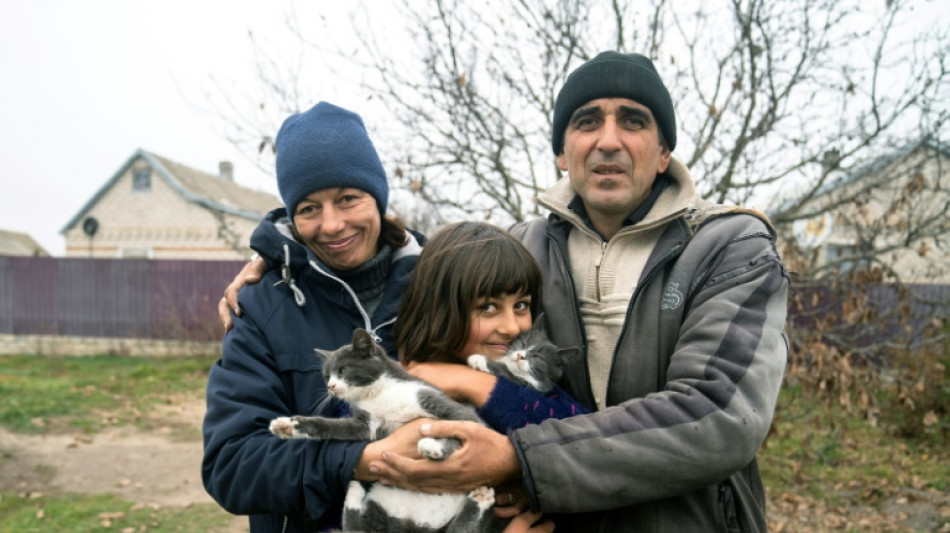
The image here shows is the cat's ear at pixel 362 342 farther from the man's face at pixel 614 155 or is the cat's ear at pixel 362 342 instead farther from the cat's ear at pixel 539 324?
the man's face at pixel 614 155

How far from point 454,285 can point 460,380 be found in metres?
0.40

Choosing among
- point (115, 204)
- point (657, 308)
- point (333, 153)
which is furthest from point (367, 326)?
point (115, 204)

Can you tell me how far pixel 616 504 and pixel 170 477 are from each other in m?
8.47

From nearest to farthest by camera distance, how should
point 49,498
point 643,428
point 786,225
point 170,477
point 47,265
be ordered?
point 643,428, point 786,225, point 49,498, point 170,477, point 47,265

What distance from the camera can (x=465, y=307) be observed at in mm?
2734

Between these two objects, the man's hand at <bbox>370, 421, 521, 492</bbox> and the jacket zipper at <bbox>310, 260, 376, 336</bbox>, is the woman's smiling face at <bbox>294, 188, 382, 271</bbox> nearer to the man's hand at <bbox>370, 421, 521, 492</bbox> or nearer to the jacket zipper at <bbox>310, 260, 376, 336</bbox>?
the jacket zipper at <bbox>310, 260, 376, 336</bbox>

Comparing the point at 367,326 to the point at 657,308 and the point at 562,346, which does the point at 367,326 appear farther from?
the point at 657,308

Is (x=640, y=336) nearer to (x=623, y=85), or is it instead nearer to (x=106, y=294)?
(x=623, y=85)

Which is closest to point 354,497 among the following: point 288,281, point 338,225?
point 288,281

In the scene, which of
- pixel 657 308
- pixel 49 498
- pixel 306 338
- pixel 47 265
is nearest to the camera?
pixel 657 308

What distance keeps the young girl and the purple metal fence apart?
18.3 meters

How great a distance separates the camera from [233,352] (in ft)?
8.49

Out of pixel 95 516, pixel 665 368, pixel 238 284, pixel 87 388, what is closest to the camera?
pixel 665 368

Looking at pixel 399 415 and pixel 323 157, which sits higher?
pixel 323 157
